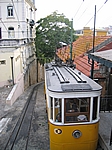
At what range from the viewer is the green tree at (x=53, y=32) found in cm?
1925

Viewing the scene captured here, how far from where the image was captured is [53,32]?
19.3m

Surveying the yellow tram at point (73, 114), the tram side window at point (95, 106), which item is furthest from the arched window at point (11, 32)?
the tram side window at point (95, 106)

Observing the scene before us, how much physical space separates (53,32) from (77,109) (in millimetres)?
15487

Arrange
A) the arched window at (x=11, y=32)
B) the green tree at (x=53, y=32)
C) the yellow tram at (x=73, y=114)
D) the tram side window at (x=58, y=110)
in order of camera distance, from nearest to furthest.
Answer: the yellow tram at (x=73, y=114) → the tram side window at (x=58, y=110) → the green tree at (x=53, y=32) → the arched window at (x=11, y=32)

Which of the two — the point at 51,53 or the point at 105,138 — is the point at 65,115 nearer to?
the point at 105,138

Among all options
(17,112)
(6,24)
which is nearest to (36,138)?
(17,112)

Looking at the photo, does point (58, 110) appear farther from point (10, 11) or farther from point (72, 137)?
point (10, 11)

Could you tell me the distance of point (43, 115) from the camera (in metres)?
9.48

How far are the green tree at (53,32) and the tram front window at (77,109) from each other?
14659 millimetres

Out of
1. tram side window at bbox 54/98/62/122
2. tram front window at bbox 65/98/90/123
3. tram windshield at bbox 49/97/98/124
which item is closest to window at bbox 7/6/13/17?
tram windshield at bbox 49/97/98/124

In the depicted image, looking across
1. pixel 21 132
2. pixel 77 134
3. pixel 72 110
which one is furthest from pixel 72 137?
pixel 21 132

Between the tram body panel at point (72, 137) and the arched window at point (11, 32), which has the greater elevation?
the arched window at point (11, 32)

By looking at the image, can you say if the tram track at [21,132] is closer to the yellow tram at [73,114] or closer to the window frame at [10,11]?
the yellow tram at [73,114]

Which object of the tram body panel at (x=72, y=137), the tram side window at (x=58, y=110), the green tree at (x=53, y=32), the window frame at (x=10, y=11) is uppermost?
the window frame at (x=10, y=11)
